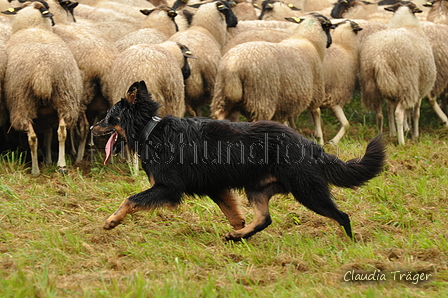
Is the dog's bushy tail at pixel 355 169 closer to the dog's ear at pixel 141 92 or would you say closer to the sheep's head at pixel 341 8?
the dog's ear at pixel 141 92

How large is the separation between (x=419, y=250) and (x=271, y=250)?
942 mm

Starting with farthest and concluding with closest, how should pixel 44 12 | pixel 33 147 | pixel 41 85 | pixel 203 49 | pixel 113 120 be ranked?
1. pixel 203 49
2. pixel 44 12
3. pixel 33 147
4. pixel 41 85
5. pixel 113 120

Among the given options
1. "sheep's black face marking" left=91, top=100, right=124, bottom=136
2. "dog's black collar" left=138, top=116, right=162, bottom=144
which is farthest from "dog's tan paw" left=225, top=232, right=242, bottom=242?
"sheep's black face marking" left=91, top=100, right=124, bottom=136

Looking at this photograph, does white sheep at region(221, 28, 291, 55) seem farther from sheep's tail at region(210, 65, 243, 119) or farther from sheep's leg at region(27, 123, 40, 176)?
sheep's leg at region(27, 123, 40, 176)

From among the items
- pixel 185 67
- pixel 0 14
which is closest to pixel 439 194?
pixel 185 67

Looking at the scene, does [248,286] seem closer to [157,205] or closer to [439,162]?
[157,205]

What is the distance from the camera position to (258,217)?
4.53 metres

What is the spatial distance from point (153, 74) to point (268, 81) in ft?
4.55

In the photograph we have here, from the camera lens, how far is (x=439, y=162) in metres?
7.20

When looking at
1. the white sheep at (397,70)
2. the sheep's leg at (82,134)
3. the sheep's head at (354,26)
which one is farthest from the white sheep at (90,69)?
the sheep's head at (354,26)

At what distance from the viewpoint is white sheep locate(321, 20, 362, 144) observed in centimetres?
889

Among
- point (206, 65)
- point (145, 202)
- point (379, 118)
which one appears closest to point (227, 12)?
point (206, 65)

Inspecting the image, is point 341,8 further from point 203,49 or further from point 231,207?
point 231,207

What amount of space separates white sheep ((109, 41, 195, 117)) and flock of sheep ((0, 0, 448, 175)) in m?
0.01
